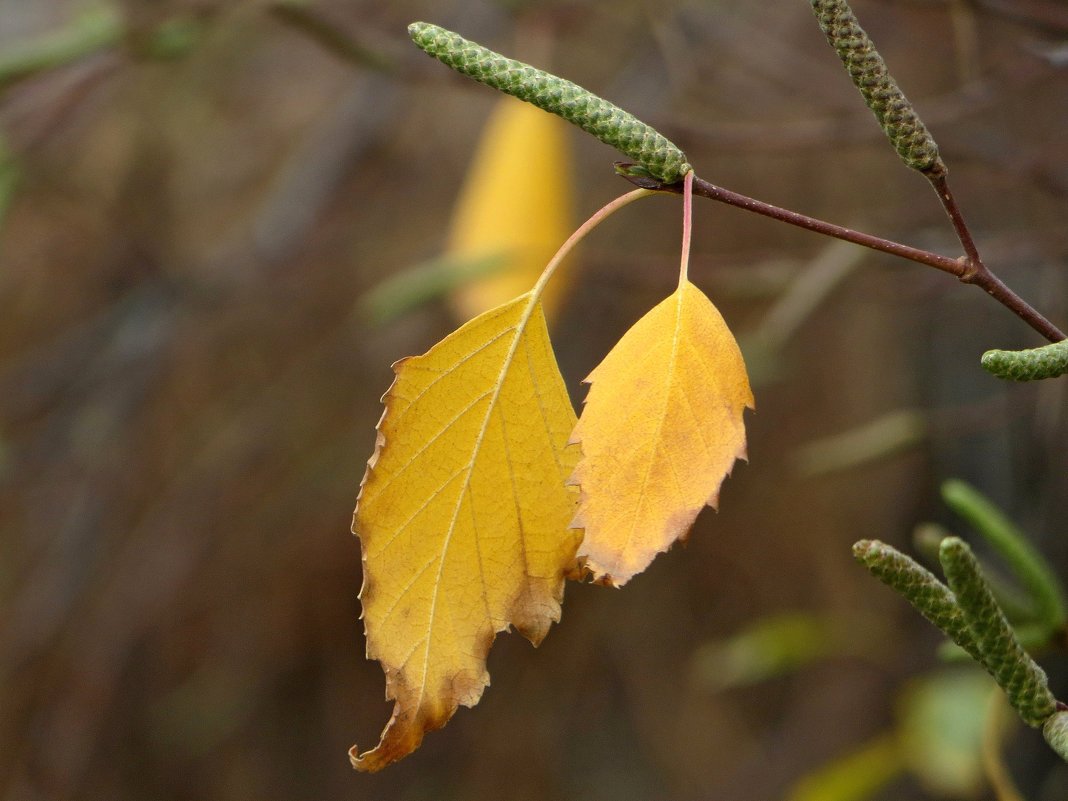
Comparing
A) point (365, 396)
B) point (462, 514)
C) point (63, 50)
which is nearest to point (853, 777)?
point (462, 514)

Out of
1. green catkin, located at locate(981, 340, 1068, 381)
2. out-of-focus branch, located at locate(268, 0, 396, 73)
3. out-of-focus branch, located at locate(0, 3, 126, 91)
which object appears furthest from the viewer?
out-of-focus branch, located at locate(0, 3, 126, 91)

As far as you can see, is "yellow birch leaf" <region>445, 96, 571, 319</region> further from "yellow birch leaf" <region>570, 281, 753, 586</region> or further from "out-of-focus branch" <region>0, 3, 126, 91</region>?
"yellow birch leaf" <region>570, 281, 753, 586</region>

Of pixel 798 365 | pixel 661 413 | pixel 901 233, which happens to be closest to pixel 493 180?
pixel 901 233

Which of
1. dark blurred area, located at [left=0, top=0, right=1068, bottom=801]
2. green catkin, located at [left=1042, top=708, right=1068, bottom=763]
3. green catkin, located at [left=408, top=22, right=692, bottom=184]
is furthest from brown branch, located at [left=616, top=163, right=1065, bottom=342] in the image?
dark blurred area, located at [left=0, top=0, right=1068, bottom=801]

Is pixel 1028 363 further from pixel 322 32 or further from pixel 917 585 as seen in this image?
pixel 322 32

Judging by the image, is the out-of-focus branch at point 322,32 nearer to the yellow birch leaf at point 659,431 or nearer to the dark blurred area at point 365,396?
the dark blurred area at point 365,396

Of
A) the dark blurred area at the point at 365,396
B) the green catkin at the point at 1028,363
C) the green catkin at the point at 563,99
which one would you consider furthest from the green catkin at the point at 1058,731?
the dark blurred area at the point at 365,396
